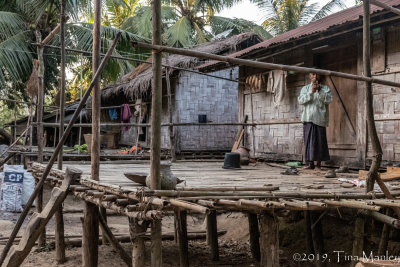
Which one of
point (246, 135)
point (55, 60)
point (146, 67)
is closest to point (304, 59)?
point (246, 135)

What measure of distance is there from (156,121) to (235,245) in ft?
16.6

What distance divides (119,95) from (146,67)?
1.50 m

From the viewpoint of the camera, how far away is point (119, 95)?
51.4 ft

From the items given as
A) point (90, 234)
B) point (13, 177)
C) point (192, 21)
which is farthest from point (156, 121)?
point (192, 21)

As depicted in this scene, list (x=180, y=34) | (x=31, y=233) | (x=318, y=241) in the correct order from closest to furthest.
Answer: (x=31, y=233) < (x=318, y=241) < (x=180, y=34)

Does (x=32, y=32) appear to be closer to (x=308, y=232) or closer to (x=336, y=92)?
(x=336, y=92)

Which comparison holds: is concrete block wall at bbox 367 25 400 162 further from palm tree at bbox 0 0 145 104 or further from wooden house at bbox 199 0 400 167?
palm tree at bbox 0 0 145 104

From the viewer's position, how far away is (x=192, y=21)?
1969cm

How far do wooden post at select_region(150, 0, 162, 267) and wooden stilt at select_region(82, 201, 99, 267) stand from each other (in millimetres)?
1720

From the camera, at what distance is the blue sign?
9.47 meters

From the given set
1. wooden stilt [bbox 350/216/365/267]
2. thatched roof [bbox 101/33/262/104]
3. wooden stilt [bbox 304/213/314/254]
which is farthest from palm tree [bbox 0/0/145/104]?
wooden stilt [bbox 350/216/365/267]

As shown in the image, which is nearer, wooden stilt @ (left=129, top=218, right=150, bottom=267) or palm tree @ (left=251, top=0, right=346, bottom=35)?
wooden stilt @ (left=129, top=218, right=150, bottom=267)

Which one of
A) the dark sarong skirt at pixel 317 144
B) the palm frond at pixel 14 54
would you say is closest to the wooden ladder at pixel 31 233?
the dark sarong skirt at pixel 317 144

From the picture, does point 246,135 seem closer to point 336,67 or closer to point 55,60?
point 336,67
